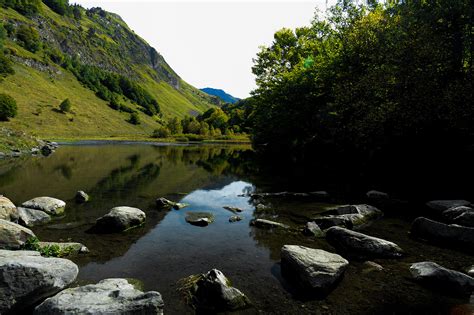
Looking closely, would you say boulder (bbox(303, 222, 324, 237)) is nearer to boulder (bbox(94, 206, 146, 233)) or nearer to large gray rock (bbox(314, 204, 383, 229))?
large gray rock (bbox(314, 204, 383, 229))

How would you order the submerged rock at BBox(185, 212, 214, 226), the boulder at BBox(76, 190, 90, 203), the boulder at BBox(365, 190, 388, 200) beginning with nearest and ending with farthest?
the submerged rock at BBox(185, 212, 214, 226), the boulder at BBox(76, 190, 90, 203), the boulder at BBox(365, 190, 388, 200)

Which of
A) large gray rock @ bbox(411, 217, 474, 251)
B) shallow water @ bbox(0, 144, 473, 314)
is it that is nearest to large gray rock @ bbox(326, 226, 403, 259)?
shallow water @ bbox(0, 144, 473, 314)

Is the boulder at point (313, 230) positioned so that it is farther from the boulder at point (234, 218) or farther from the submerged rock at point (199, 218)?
the submerged rock at point (199, 218)

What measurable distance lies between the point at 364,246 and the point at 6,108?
387 ft

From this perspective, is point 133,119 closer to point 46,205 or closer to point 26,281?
point 46,205

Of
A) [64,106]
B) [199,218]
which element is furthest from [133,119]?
[199,218]

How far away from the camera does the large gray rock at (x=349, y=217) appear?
17594mm

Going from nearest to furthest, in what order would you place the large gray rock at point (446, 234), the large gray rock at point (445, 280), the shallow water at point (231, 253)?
the shallow water at point (231, 253) < the large gray rock at point (445, 280) < the large gray rock at point (446, 234)

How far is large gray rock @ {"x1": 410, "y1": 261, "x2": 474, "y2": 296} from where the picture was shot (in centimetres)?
1024

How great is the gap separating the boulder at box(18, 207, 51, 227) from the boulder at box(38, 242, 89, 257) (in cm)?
A: 475

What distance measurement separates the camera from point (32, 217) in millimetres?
17141

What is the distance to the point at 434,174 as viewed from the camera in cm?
3080

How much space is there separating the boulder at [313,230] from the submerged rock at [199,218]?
6167mm

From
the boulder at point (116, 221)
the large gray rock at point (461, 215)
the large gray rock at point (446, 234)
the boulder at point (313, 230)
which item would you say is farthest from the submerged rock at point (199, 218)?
the large gray rock at point (461, 215)
